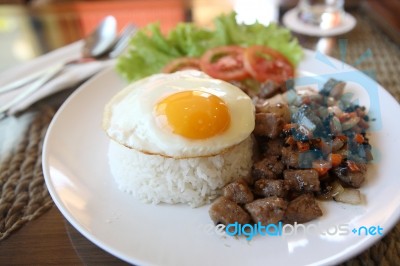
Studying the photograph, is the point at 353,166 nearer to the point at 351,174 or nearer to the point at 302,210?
the point at 351,174

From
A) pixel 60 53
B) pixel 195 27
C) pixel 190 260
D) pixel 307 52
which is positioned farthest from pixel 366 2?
pixel 190 260

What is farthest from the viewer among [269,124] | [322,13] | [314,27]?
[322,13]

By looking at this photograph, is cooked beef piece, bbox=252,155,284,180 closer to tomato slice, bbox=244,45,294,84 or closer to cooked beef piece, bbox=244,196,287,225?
cooked beef piece, bbox=244,196,287,225

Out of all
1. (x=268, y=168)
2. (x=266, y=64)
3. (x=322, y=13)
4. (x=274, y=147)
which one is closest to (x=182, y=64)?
(x=266, y=64)

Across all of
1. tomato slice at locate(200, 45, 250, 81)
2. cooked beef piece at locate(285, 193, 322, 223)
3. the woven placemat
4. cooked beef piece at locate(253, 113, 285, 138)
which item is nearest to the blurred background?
tomato slice at locate(200, 45, 250, 81)

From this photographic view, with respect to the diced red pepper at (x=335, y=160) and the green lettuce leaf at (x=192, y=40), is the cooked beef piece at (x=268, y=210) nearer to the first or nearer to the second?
the diced red pepper at (x=335, y=160)

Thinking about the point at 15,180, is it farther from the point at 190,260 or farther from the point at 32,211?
the point at 190,260
